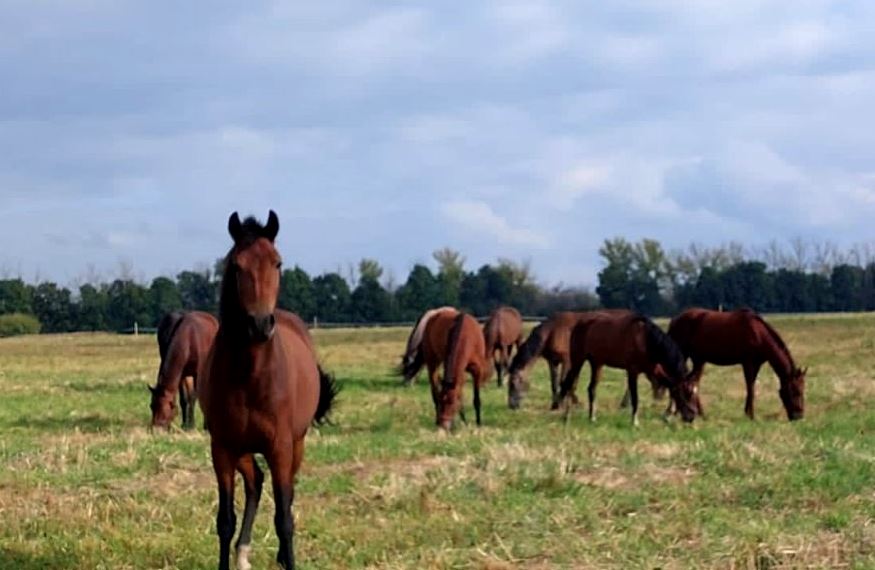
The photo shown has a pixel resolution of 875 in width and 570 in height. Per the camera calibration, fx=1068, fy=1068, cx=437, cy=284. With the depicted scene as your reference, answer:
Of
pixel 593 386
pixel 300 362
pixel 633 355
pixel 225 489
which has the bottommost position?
pixel 593 386

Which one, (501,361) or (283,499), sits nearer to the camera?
(283,499)

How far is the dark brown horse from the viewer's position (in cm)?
1508

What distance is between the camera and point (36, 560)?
270 inches

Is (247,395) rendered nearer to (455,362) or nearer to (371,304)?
(455,362)

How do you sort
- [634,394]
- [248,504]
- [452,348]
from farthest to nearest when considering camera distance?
1. [634,394]
2. [452,348]
3. [248,504]

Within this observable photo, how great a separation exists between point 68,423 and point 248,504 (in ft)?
30.6

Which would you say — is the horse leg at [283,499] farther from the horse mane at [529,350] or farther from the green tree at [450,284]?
the green tree at [450,284]

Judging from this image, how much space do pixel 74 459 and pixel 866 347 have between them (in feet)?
90.2

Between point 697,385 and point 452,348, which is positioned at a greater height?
point 452,348

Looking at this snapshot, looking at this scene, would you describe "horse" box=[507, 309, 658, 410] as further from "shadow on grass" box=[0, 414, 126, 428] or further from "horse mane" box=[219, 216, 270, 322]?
"horse mane" box=[219, 216, 270, 322]

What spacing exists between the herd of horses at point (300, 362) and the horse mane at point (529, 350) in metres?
0.03

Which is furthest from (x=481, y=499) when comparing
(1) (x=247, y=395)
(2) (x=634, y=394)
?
(2) (x=634, y=394)

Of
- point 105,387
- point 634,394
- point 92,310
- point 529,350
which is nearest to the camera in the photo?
point 634,394

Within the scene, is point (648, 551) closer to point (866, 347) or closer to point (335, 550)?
point (335, 550)
